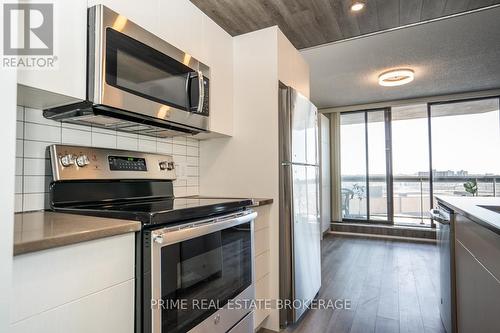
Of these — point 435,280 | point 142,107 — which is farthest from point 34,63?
point 435,280

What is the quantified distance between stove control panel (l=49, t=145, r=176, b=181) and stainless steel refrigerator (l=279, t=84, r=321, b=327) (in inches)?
31.7

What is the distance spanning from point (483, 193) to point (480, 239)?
4307 mm

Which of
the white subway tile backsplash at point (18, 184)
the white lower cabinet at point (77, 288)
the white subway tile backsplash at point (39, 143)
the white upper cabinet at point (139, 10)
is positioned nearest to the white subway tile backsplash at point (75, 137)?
the white subway tile backsplash at point (39, 143)

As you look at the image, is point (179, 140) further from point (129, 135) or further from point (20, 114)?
point (20, 114)

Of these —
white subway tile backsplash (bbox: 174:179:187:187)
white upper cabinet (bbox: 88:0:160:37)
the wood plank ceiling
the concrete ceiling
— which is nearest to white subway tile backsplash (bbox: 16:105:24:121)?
white upper cabinet (bbox: 88:0:160:37)

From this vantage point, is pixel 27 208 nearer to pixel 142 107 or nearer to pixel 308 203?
pixel 142 107

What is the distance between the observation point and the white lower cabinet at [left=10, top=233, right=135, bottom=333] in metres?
0.72

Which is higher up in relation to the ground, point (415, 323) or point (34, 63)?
point (34, 63)

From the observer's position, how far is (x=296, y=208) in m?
2.05

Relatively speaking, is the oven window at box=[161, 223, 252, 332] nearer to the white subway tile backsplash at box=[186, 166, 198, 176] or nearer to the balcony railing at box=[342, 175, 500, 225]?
the white subway tile backsplash at box=[186, 166, 198, 176]

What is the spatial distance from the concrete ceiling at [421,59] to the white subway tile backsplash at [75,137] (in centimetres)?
213

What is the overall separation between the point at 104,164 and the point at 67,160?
180mm

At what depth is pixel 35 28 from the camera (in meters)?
1.02

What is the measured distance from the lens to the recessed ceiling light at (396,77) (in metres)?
3.50
